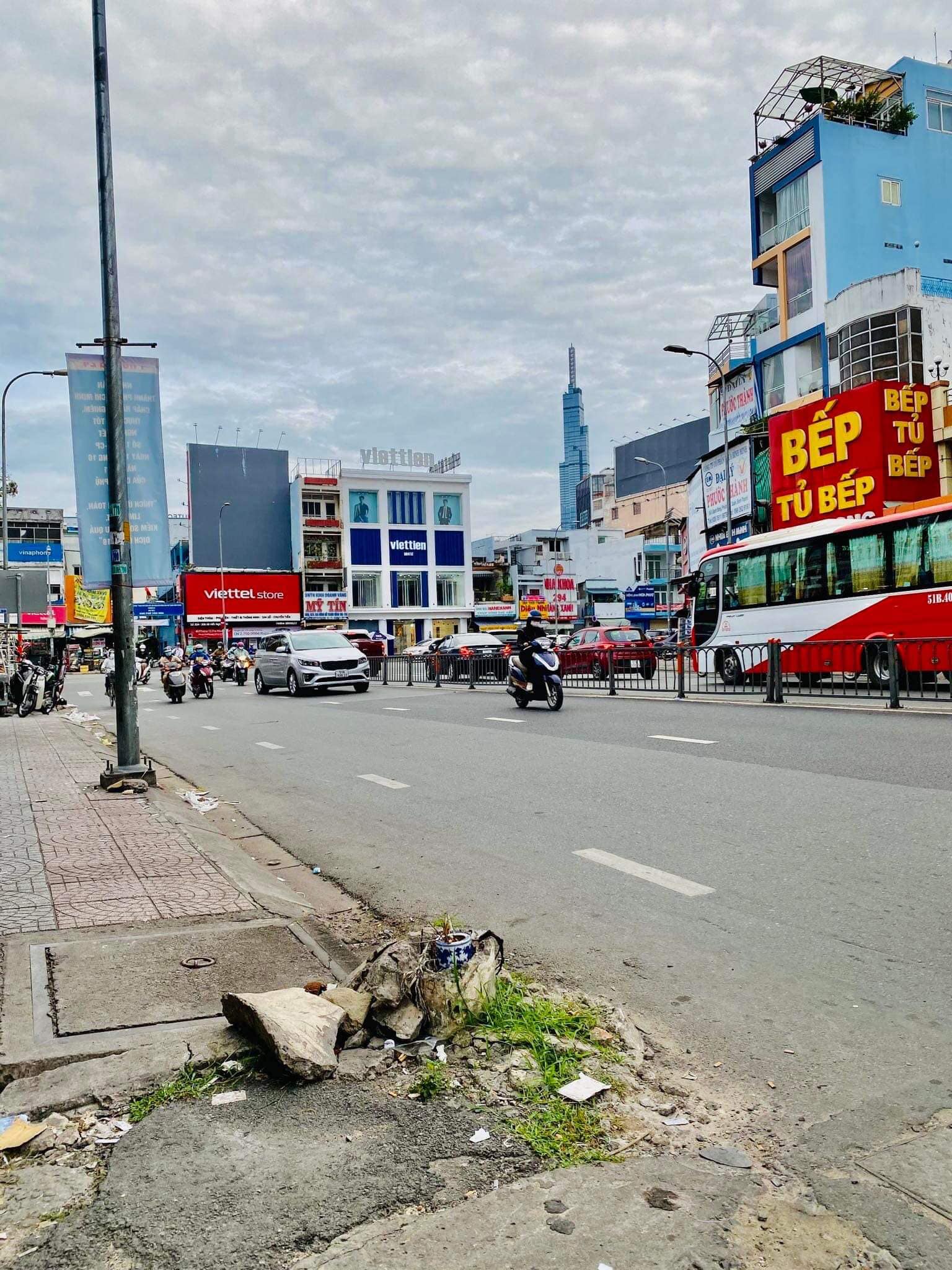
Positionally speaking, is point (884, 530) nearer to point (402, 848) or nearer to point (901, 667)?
point (901, 667)

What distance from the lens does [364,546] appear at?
74.2 m

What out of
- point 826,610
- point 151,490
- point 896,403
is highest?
point 896,403

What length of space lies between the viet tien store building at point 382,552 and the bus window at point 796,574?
51608mm

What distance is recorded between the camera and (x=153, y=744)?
1505 cm

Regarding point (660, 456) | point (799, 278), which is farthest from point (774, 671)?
point (660, 456)

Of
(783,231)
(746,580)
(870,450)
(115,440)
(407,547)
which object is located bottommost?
(746,580)

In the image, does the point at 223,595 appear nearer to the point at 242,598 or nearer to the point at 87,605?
the point at 242,598

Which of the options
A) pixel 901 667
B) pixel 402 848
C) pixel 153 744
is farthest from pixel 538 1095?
pixel 901 667

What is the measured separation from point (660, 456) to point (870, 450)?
59.5m

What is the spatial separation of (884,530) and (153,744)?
46.4ft

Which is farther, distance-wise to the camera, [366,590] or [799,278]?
[366,590]

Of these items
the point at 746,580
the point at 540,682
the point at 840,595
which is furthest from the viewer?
the point at 746,580

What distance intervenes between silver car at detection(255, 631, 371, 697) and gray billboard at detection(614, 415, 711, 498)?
59.6 metres

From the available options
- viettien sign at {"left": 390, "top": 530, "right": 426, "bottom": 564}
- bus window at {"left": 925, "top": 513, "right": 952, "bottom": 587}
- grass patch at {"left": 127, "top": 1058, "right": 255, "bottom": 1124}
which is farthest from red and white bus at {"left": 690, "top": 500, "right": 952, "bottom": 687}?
viettien sign at {"left": 390, "top": 530, "right": 426, "bottom": 564}
